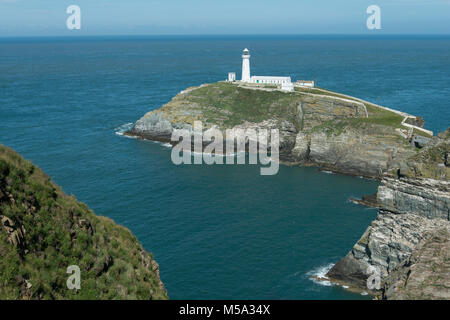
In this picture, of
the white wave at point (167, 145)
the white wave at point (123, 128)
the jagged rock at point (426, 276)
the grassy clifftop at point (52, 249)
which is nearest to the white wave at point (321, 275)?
the jagged rock at point (426, 276)

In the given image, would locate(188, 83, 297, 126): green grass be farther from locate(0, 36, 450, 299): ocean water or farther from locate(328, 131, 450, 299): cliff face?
locate(328, 131, 450, 299): cliff face

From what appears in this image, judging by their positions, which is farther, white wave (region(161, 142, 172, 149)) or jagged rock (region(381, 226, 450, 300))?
white wave (region(161, 142, 172, 149))

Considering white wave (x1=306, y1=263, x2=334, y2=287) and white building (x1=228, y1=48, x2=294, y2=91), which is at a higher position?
white building (x1=228, y1=48, x2=294, y2=91)

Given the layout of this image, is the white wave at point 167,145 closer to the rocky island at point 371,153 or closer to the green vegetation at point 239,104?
the rocky island at point 371,153

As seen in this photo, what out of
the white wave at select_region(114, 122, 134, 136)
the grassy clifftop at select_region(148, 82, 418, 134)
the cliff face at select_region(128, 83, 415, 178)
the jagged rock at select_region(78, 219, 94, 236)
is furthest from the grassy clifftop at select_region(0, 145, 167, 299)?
the white wave at select_region(114, 122, 134, 136)

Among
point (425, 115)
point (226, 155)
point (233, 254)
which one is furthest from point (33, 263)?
point (425, 115)

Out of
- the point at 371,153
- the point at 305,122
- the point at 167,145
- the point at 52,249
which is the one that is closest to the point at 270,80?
the point at 305,122

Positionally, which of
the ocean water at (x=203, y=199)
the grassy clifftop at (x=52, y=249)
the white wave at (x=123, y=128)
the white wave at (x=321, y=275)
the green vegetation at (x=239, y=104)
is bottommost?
the white wave at (x=321, y=275)
